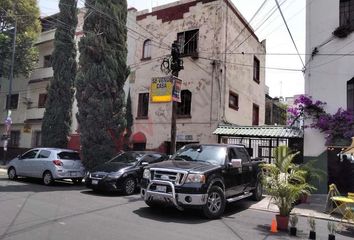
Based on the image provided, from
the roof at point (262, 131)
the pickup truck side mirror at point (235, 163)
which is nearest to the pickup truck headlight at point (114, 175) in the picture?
the pickup truck side mirror at point (235, 163)

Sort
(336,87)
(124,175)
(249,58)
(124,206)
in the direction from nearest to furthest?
1. (124,206)
2. (124,175)
3. (336,87)
4. (249,58)

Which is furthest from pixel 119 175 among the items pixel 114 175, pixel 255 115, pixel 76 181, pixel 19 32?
pixel 19 32

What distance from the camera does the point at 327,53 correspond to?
15.1 m

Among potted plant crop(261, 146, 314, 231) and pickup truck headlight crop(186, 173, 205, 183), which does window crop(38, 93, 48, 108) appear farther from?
potted plant crop(261, 146, 314, 231)

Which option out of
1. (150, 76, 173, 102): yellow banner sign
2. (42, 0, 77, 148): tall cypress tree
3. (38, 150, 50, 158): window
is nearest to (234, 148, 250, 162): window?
(150, 76, 173, 102): yellow banner sign

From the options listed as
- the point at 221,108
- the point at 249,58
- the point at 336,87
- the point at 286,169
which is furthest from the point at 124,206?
the point at 249,58

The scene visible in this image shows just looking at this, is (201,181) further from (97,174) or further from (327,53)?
(327,53)

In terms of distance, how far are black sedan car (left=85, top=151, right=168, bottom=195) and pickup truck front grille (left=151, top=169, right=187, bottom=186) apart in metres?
3.72

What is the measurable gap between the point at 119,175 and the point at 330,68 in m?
9.02

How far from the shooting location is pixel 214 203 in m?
9.95

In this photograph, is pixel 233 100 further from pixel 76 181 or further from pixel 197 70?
pixel 76 181

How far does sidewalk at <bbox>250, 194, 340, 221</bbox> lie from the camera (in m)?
11.7

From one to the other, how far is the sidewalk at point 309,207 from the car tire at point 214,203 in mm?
2112

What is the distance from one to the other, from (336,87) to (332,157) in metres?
2.67
